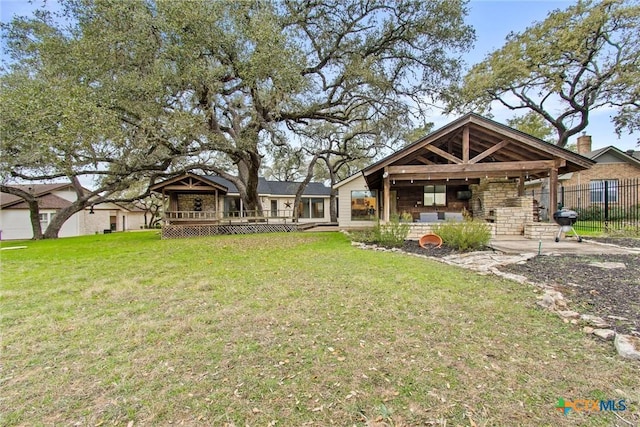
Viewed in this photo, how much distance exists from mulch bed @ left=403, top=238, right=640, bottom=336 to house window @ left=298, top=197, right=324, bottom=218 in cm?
1888

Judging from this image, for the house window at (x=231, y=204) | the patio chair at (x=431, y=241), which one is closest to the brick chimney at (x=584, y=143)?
the patio chair at (x=431, y=241)

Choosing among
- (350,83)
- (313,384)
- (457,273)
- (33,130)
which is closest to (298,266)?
(457,273)

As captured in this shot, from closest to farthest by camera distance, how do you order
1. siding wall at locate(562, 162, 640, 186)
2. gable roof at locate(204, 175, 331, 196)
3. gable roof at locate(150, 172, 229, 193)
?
gable roof at locate(150, 172, 229, 193) < siding wall at locate(562, 162, 640, 186) < gable roof at locate(204, 175, 331, 196)

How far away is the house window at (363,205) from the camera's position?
58.0 feet

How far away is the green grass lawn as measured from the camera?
1.93 meters

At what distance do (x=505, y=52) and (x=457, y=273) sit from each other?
682 inches

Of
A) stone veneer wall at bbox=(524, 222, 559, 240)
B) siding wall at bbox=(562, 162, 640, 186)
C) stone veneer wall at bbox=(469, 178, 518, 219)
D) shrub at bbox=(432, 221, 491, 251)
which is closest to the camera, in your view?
shrub at bbox=(432, 221, 491, 251)

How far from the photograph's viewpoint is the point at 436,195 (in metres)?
14.3

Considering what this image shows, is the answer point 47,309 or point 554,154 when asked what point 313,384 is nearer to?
point 47,309

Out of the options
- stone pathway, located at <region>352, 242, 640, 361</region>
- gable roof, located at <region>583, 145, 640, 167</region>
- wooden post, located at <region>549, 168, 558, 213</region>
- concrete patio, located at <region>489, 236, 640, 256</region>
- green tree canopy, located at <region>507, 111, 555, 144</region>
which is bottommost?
stone pathway, located at <region>352, 242, 640, 361</region>

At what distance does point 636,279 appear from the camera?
14.3 feet

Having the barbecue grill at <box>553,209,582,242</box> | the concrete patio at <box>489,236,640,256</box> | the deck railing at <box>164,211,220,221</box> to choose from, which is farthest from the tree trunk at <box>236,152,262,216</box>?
the barbecue grill at <box>553,209,582,242</box>

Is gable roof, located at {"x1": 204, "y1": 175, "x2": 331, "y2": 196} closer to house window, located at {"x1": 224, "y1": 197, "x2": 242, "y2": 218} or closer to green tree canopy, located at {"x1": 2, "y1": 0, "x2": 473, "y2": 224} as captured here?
house window, located at {"x1": 224, "y1": 197, "x2": 242, "y2": 218}

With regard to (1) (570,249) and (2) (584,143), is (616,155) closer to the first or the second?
(2) (584,143)
